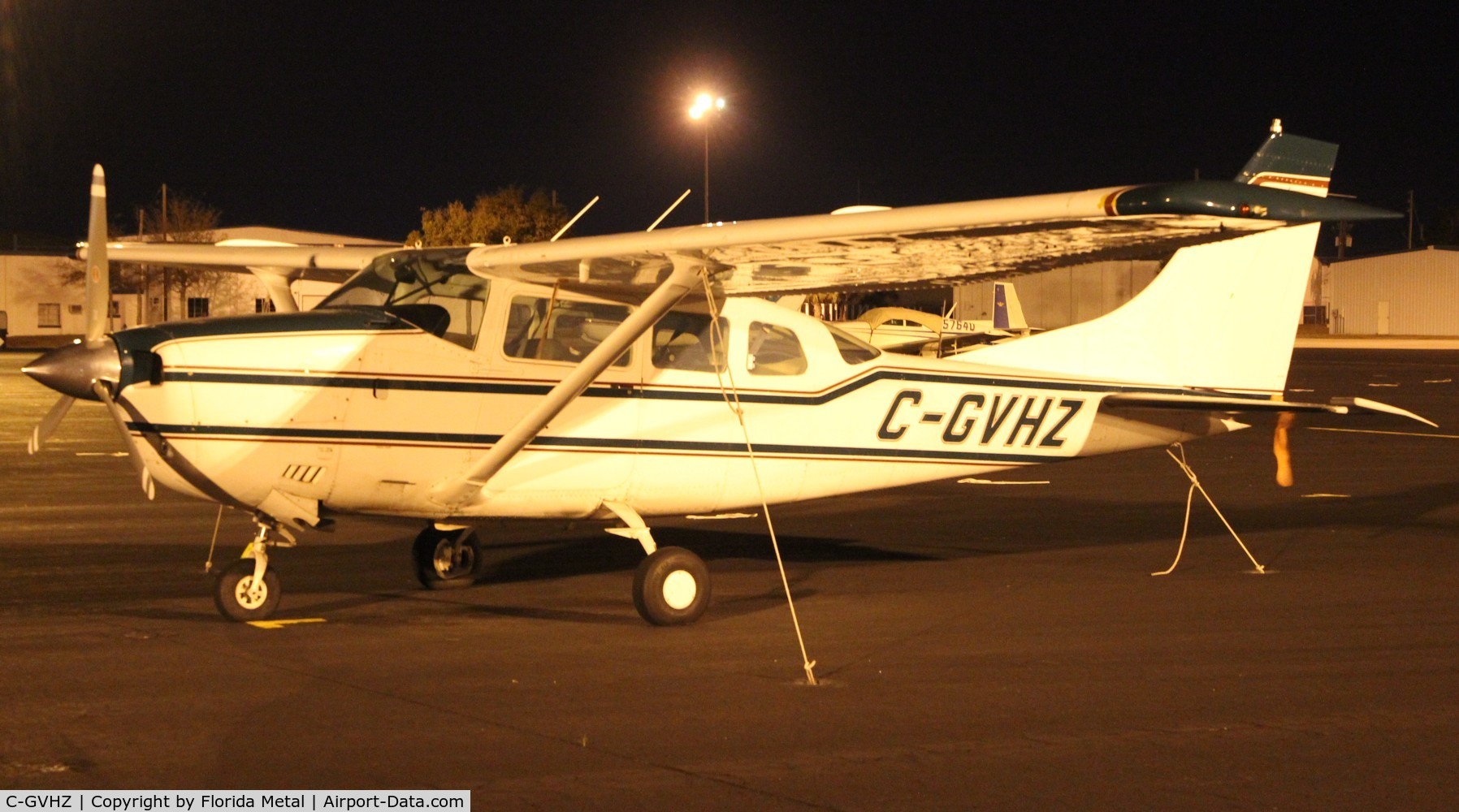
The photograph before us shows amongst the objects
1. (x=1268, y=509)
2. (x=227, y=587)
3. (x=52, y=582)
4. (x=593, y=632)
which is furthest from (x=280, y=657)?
(x=1268, y=509)

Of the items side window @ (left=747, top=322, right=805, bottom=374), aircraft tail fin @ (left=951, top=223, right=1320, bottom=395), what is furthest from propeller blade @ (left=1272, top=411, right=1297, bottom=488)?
side window @ (left=747, top=322, right=805, bottom=374)

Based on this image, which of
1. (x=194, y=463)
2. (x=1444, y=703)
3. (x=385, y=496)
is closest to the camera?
(x=1444, y=703)

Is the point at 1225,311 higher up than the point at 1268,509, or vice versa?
the point at 1225,311

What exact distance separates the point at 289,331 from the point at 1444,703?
19.6 feet

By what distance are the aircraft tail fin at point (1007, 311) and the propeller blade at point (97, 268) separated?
40.6m

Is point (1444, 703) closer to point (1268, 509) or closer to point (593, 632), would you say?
point (593, 632)

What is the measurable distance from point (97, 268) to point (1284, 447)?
26.3 feet

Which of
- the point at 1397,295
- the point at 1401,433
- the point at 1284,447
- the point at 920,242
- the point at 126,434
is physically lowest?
the point at 1401,433

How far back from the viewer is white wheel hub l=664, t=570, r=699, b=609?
838 cm

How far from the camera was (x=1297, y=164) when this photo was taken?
10273mm

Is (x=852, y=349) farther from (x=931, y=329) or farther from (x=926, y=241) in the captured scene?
(x=931, y=329)

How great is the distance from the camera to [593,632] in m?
8.14

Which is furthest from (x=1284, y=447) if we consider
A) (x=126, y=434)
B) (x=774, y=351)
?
(x=126, y=434)
